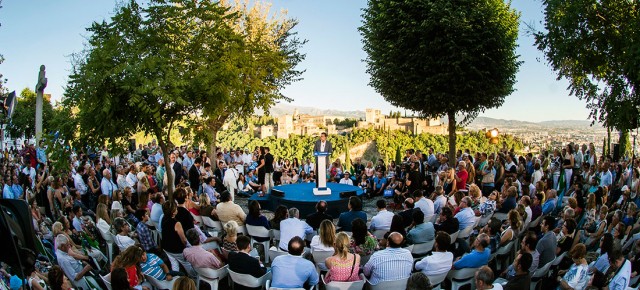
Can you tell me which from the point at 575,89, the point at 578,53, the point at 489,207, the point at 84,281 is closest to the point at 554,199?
the point at 489,207

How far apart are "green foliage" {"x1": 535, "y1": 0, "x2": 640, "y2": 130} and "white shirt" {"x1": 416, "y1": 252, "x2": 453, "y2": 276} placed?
22.5ft

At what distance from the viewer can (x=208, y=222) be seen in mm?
8109

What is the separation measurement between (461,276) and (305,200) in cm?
585

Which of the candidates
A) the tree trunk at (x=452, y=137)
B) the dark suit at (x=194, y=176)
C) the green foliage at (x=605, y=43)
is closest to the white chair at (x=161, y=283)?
the dark suit at (x=194, y=176)

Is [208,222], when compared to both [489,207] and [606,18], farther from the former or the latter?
[606,18]

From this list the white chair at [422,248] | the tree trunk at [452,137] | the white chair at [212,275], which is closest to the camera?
the white chair at [212,275]

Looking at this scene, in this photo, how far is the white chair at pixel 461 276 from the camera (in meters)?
5.99

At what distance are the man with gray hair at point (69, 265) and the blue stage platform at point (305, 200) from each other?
6001mm

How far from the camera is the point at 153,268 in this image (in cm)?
591

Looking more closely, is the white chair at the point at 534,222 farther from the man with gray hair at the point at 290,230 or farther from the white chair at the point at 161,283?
the white chair at the point at 161,283

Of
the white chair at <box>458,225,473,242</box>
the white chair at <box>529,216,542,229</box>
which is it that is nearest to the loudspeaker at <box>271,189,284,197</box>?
the white chair at <box>458,225,473,242</box>

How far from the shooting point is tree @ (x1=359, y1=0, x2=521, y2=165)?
594 inches

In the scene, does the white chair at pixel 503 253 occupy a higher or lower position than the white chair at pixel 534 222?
lower

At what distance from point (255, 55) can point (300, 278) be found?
710 cm
